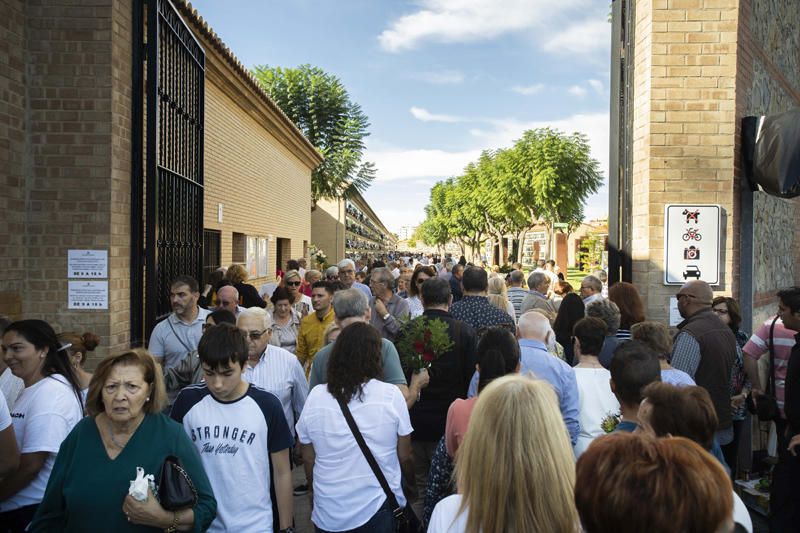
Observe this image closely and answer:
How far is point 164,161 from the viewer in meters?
6.75

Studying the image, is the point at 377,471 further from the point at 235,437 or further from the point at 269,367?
the point at 269,367

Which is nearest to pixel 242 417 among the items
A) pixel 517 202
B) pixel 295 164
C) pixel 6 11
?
pixel 6 11

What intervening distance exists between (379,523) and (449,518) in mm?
1302

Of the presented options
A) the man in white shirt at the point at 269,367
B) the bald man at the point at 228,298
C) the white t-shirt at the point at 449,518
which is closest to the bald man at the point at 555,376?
the man in white shirt at the point at 269,367

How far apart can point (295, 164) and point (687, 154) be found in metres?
18.4

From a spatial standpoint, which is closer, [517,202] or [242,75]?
[242,75]

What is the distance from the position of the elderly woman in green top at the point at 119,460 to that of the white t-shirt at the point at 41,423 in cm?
58

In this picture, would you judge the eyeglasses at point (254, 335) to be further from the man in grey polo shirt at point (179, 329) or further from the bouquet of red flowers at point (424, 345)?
the bouquet of red flowers at point (424, 345)

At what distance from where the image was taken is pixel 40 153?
5.67 meters

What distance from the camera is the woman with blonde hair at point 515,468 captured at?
2.04m

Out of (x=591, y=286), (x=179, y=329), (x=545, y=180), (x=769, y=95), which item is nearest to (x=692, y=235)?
(x=591, y=286)

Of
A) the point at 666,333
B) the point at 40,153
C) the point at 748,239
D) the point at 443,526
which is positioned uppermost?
the point at 40,153

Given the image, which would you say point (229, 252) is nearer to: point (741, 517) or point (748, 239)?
point (748, 239)

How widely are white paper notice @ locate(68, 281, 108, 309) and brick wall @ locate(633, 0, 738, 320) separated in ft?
17.9
